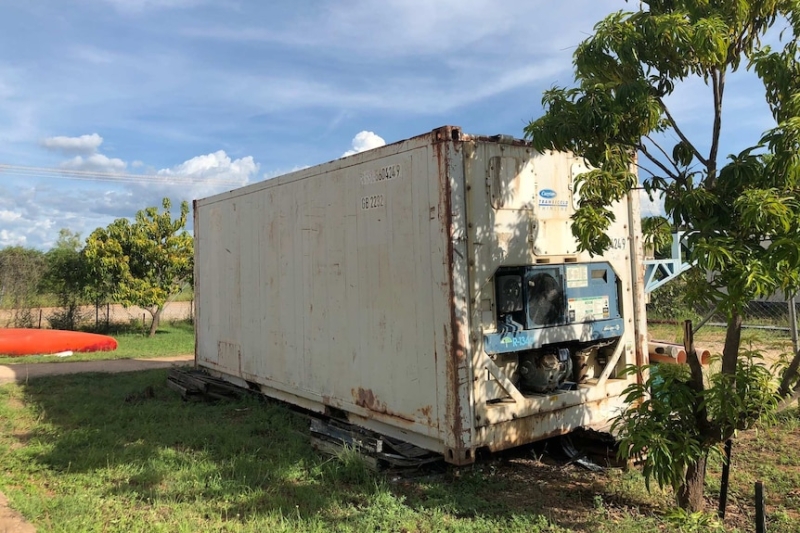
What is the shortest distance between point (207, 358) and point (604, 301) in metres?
5.59

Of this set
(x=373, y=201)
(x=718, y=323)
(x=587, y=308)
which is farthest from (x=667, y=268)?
(x=373, y=201)

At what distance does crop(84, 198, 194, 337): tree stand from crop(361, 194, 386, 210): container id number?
13.4 metres

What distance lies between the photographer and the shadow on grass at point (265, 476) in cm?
437

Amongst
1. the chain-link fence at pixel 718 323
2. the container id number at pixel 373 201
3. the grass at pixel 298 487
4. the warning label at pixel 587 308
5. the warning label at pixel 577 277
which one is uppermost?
the container id number at pixel 373 201

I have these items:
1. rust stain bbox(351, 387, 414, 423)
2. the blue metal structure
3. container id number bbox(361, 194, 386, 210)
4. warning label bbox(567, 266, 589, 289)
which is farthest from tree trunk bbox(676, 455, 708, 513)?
the blue metal structure

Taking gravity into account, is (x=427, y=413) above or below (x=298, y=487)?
above

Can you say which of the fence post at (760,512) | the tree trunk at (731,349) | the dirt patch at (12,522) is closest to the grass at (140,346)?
the dirt patch at (12,522)

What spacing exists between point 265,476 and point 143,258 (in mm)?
14134

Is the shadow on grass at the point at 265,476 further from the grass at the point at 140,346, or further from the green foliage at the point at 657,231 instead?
the grass at the point at 140,346

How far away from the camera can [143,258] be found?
17.5 metres

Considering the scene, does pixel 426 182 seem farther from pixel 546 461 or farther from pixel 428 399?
pixel 546 461

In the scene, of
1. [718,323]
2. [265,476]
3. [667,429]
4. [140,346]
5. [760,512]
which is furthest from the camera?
[140,346]

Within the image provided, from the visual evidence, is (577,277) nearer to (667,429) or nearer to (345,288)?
(667,429)

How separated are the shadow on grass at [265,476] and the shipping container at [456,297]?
1.21 ft
